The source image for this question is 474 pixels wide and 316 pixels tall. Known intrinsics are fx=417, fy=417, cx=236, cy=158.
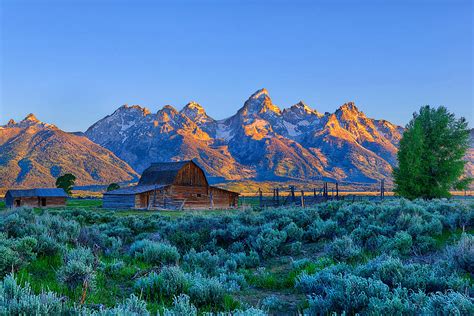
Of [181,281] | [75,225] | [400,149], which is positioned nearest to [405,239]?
[181,281]

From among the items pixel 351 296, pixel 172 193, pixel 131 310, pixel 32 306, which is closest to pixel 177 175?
pixel 172 193

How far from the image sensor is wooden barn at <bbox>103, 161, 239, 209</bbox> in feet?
164

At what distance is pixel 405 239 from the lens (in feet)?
34.2

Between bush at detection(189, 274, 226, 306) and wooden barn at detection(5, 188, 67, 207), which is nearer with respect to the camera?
bush at detection(189, 274, 226, 306)

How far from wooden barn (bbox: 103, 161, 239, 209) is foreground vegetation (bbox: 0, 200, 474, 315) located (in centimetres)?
3457

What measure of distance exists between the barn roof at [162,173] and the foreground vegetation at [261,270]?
125 ft

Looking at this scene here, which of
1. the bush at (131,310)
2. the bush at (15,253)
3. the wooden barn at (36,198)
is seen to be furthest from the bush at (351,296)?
the wooden barn at (36,198)

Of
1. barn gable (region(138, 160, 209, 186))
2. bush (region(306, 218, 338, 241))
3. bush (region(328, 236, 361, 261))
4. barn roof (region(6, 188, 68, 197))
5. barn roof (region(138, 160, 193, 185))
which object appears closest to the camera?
bush (region(328, 236, 361, 261))

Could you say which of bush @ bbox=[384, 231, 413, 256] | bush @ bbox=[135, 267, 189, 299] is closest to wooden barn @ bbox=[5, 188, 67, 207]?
bush @ bbox=[384, 231, 413, 256]

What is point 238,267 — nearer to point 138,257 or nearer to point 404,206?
point 138,257

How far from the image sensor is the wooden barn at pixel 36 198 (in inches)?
2336

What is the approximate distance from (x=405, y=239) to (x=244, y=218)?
324 inches

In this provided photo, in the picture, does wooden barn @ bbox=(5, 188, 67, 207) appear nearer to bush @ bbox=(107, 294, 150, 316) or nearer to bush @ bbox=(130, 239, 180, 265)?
bush @ bbox=(130, 239, 180, 265)

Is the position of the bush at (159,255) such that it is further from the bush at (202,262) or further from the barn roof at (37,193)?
the barn roof at (37,193)
